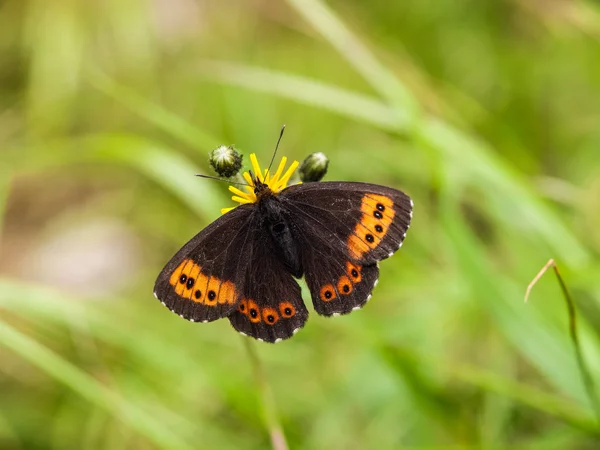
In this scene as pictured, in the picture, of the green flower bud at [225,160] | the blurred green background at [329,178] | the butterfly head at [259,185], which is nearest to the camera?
the green flower bud at [225,160]

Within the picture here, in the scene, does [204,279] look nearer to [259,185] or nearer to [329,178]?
[259,185]

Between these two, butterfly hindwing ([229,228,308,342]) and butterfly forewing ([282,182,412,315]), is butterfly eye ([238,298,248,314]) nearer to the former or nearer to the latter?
butterfly hindwing ([229,228,308,342])

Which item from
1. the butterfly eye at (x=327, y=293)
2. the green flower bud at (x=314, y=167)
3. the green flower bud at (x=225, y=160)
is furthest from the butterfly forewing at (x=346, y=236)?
the green flower bud at (x=225, y=160)

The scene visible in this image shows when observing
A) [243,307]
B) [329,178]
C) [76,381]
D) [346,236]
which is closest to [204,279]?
[243,307]

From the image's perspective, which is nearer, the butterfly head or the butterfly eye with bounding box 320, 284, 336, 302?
the butterfly eye with bounding box 320, 284, 336, 302

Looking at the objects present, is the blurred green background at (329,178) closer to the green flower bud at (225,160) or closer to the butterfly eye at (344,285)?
the butterfly eye at (344,285)

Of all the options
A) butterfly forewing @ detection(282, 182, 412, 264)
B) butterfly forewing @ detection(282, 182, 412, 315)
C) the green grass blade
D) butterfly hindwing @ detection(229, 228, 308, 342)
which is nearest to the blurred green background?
the green grass blade
